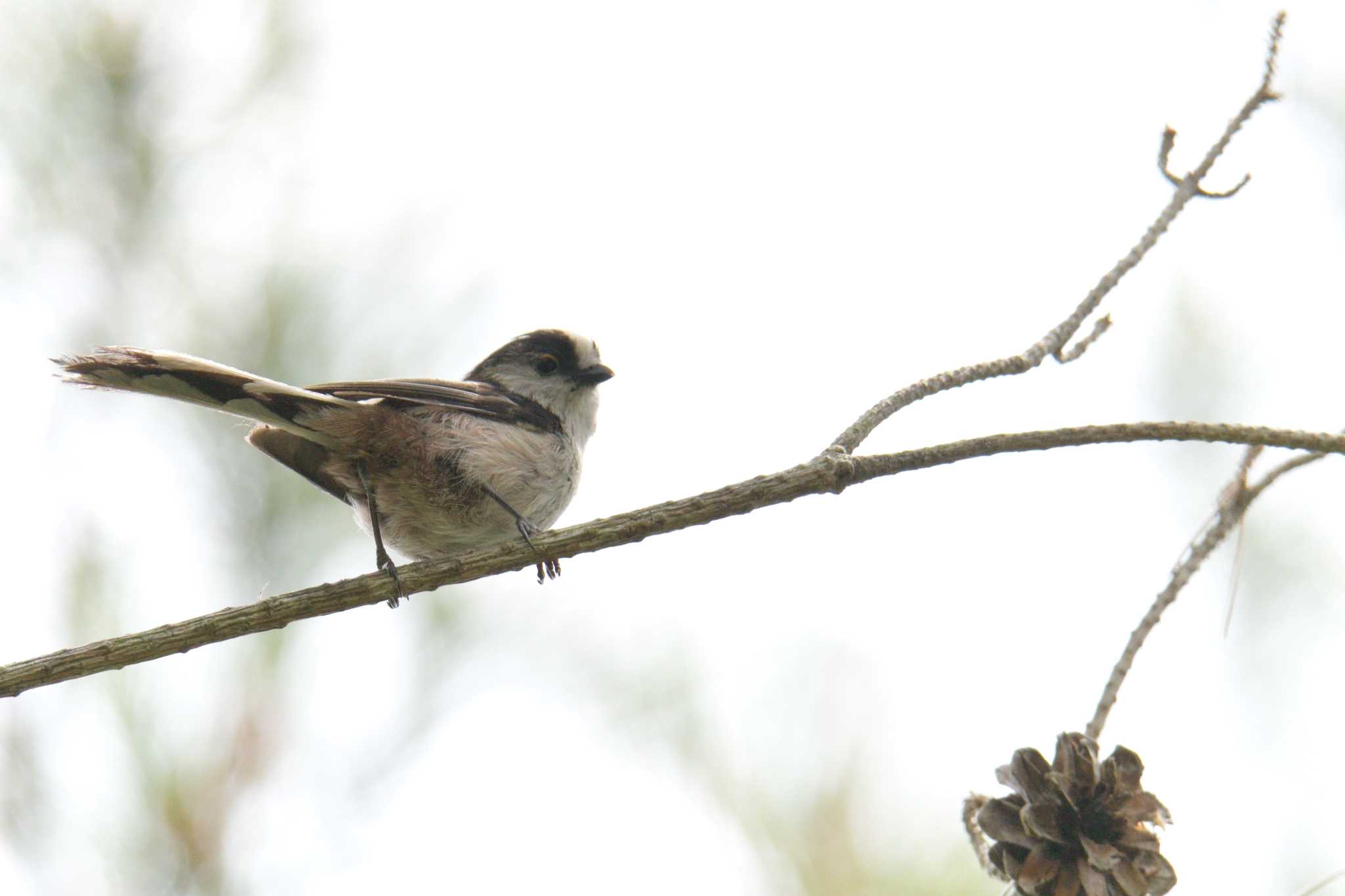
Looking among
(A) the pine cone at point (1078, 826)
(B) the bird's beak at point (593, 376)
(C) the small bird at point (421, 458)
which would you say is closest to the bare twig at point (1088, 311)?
(A) the pine cone at point (1078, 826)

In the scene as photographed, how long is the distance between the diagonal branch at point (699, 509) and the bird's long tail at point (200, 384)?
28.8 inches

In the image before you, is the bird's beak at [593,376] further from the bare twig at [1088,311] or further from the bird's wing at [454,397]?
the bare twig at [1088,311]

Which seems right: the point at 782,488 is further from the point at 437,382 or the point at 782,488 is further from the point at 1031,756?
the point at 437,382

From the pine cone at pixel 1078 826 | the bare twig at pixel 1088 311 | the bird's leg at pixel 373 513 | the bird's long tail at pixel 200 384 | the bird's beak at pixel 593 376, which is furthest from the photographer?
the bird's beak at pixel 593 376

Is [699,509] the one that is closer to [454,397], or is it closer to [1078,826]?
[1078,826]

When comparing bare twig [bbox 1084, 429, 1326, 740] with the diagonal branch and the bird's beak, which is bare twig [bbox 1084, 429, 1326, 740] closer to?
the diagonal branch

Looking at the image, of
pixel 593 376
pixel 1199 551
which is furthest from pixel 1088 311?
pixel 593 376

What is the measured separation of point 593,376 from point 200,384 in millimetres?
1673

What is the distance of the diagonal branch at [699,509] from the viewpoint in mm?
1979

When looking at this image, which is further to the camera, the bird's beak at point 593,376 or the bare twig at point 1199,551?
the bird's beak at point 593,376

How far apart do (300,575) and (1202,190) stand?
3.23 meters

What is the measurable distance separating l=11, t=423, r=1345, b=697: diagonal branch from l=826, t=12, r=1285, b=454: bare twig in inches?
4.9

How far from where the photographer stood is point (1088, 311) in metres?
2.43

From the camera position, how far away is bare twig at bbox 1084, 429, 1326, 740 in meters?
1.98
